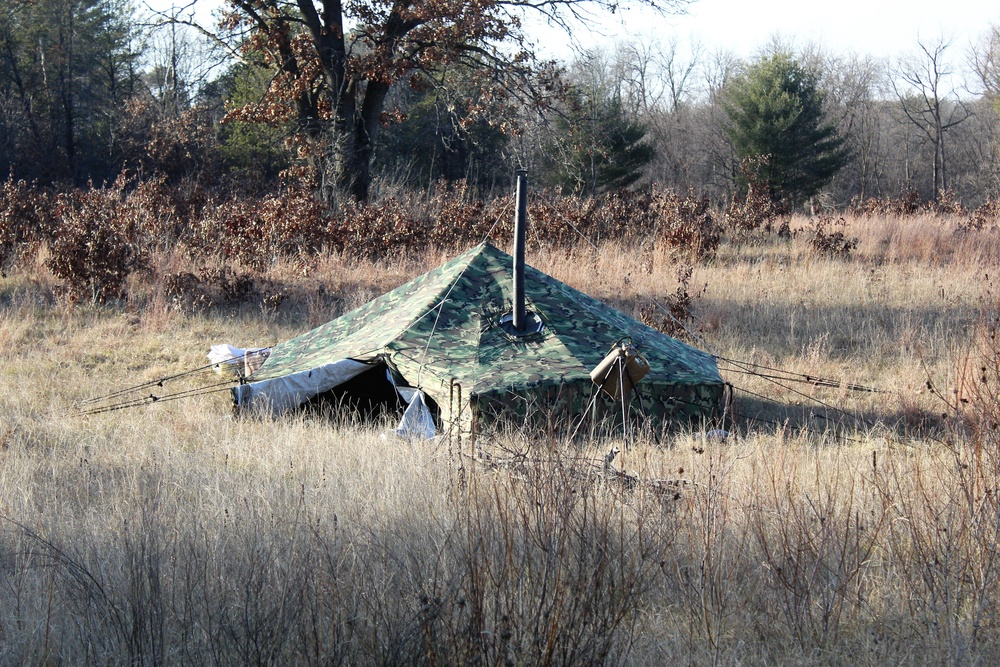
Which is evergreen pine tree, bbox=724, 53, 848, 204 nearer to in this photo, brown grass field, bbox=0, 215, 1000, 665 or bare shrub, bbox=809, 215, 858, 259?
bare shrub, bbox=809, 215, 858, 259

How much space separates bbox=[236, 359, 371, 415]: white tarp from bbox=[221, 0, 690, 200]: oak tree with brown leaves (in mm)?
11938

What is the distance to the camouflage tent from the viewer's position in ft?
20.6

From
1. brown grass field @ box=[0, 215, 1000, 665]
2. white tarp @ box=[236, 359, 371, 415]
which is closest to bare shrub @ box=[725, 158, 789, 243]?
brown grass field @ box=[0, 215, 1000, 665]

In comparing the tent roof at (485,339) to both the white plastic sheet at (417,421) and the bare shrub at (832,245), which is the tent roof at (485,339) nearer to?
the white plastic sheet at (417,421)

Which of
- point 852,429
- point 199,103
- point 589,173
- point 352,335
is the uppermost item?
point 199,103

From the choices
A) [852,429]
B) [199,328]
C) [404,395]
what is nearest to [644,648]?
[404,395]

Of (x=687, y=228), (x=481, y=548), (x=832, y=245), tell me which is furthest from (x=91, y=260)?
(x=832, y=245)

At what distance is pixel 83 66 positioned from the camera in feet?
113

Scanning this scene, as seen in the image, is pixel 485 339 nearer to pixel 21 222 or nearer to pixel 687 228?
pixel 687 228

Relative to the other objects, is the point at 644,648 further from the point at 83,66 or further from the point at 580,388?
the point at 83,66

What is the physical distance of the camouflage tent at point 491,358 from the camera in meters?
6.28

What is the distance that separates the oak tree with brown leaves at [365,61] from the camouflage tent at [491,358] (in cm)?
1118

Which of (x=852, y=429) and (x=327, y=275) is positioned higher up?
(x=327, y=275)

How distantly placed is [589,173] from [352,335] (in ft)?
83.6
